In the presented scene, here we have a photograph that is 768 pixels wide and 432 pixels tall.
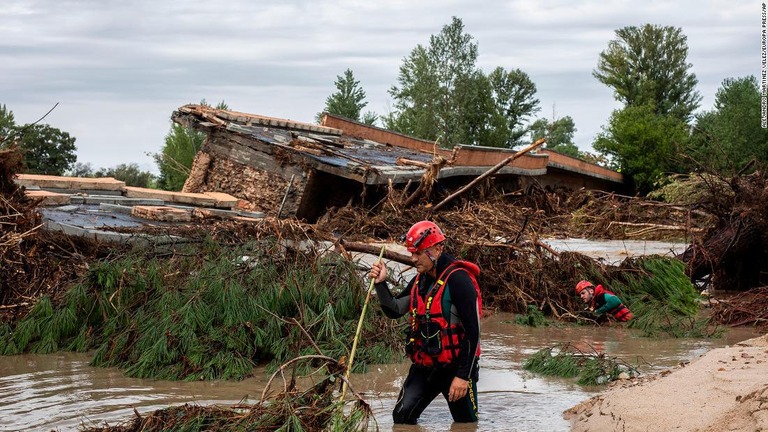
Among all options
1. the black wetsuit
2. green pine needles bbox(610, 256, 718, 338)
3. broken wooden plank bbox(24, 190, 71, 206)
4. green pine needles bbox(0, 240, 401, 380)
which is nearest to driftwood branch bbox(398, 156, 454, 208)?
green pine needles bbox(610, 256, 718, 338)

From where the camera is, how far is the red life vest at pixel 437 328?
6949 mm

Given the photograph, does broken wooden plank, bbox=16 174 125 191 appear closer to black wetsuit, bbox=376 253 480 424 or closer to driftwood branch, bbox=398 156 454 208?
driftwood branch, bbox=398 156 454 208

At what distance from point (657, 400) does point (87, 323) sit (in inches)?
269

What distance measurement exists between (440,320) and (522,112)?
220 feet

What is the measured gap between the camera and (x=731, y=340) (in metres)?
12.1

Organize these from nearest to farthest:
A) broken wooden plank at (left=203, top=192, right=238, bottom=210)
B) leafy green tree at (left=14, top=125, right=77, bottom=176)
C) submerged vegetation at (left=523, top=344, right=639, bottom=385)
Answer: submerged vegetation at (left=523, top=344, right=639, bottom=385), broken wooden plank at (left=203, top=192, right=238, bottom=210), leafy green tree at (left=14, top=125, right=77, bottom=176)

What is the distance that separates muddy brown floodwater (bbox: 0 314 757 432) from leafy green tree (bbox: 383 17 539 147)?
5332 cm

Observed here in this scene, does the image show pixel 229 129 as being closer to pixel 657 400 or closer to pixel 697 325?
pixel 697 325

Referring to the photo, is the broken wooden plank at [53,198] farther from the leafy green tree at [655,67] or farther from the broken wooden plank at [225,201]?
the leafy green tree at [655,67]

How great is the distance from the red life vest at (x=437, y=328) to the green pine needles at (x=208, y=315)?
2.73 metres

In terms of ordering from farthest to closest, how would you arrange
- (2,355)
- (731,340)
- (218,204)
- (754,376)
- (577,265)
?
(218,204)
(577,265)
(731,340)
(2,355)
(754,376)

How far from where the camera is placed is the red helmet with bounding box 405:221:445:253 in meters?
6.97

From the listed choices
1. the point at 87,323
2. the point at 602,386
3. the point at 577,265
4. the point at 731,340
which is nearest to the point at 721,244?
the point at 577,265

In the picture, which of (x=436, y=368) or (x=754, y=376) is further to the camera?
(x=754, y=376)
